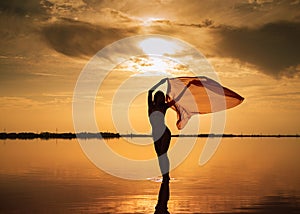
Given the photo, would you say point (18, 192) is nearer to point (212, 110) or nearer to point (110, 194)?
point (110, 194)

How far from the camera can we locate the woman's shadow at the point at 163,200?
35.8ft

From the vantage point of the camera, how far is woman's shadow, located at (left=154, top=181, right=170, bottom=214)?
10.9 meters

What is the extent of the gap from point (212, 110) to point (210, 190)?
568 centimetres

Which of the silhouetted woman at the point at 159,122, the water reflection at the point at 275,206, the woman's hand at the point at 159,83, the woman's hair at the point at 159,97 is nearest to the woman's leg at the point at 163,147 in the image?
the silhouetted woman at the point at 159,122

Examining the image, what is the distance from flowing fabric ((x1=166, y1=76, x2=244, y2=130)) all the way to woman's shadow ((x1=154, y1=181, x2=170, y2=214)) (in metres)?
4.19

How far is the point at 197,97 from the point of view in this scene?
744 inches

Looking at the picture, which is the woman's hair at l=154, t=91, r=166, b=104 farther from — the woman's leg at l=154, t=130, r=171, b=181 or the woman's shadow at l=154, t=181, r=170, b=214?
the woman's shadow at l=154, t=181, r=170, b=214

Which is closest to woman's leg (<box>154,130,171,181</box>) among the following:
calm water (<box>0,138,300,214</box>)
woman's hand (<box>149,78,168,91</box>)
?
calm water (<box>0,138,300,214</box>)

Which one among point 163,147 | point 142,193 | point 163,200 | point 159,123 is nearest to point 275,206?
point 163,200

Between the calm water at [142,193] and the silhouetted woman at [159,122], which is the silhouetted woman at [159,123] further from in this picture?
the calm water at [142,193]

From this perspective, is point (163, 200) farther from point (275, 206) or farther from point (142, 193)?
point (275, 206)

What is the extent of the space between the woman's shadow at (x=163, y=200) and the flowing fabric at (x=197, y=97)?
13.7ft

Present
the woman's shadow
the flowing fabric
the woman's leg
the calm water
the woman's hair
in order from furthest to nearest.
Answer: the flowing fabric < the woman's leg < the woman's hair < the calm water < the woman's shadow

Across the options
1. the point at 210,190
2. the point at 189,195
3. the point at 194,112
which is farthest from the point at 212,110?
the point at 189,195
